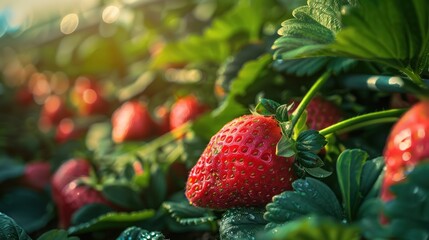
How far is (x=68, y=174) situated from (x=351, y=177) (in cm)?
54

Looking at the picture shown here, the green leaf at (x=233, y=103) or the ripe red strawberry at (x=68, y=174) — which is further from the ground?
the green leaf at (x=233, y=103)

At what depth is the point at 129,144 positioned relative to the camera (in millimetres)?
1023

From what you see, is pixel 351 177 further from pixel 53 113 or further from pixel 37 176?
pixel 53 113

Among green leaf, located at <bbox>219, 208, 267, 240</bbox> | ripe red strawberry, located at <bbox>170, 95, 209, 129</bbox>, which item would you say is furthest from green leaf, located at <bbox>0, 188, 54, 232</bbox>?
green leaf, located at <bbox>219, 208, 267, 240</bbox>

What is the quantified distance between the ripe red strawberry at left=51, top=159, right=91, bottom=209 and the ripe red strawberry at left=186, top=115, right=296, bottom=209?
37cm

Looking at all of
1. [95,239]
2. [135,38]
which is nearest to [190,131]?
[95,239]

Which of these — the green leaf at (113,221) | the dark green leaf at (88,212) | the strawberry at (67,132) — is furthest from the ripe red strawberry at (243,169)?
the strawberry at (67,132)

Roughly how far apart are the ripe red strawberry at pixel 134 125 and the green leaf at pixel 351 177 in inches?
22.8

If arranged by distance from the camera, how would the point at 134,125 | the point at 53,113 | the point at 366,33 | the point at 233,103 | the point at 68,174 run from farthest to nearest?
1. the point at 53,113
2. the point at 134,125
3. the point at 68,174
4. the point at 233,103
5. the point at 366,33

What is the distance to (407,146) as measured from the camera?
0.41 metres

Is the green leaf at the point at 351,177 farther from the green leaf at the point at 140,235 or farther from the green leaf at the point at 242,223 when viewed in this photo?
the green leaf at the point at 140,235

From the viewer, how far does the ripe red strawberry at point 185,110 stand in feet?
3.13

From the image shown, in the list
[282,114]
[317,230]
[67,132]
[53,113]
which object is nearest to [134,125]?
[67,132]

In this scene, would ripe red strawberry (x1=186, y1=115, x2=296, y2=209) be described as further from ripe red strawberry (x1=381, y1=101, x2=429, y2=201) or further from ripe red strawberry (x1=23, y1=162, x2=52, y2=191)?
ripe red strawberry (x1=23, y1=162, x2=52, y2=191)
